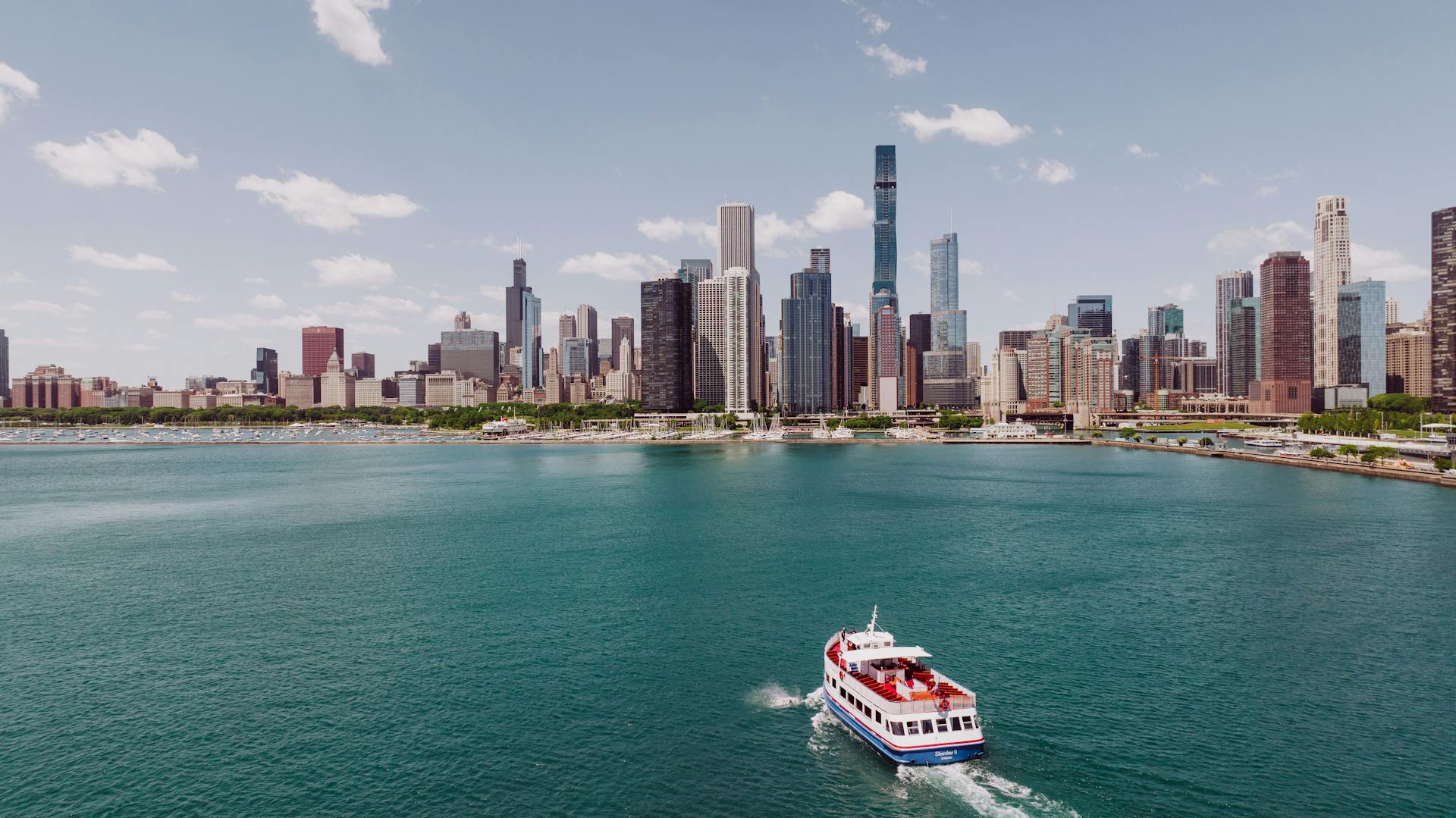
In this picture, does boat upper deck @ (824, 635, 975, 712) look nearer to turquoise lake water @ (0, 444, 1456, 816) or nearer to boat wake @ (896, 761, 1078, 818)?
boat wake @ (896, 761, 1078, 818)

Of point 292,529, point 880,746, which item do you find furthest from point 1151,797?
point 292,529

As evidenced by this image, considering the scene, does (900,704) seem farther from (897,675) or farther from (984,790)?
(984,790)

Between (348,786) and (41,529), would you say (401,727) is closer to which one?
(348,786)

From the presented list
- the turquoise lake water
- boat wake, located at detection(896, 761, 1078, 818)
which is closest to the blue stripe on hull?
boat wake, located at detection(896, 761, 1078, 818)

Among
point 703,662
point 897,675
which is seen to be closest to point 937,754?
point 897,675

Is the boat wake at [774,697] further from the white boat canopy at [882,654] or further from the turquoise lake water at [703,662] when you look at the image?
the white boat canopy at [882,654]

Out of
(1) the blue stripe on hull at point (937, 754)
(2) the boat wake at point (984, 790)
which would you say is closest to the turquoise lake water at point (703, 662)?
(2) the boat wake at point (984, 790)
